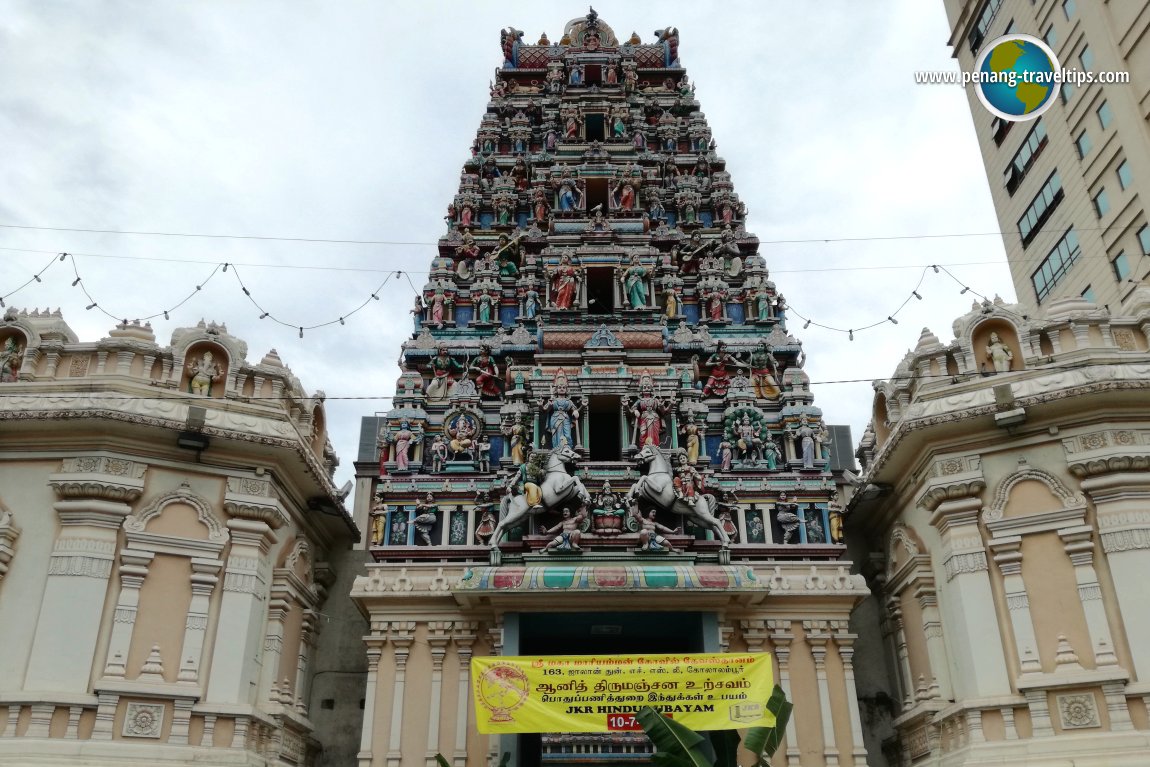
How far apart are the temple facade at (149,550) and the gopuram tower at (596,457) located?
2515 mm

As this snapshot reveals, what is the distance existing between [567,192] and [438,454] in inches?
395

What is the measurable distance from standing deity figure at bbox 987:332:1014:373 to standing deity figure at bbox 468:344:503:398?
12181 mm

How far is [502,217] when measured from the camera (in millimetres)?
29078

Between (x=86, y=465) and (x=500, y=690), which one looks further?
(x=86, y=465)

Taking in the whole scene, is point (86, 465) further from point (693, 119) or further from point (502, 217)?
point (693, 119)

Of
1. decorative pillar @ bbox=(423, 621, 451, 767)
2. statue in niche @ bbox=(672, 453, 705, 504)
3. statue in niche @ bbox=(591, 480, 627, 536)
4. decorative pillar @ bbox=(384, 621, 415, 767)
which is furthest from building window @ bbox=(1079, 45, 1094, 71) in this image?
decorative pillar @ bbox=(384, 621, 415, 767)

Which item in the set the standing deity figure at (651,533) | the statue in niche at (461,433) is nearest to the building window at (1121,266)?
the standing deity figure at (651,533)

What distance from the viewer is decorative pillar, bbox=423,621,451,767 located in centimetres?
1859

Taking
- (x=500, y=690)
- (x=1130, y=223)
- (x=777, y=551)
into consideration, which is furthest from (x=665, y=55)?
(x=500, y=690)

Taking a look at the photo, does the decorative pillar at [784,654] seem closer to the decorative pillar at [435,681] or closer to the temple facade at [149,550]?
the decorative pillar at [435,681]

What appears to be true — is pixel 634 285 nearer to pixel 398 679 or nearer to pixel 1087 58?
pixel 398 679

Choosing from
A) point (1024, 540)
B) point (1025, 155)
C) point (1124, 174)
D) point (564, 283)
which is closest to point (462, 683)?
point (564, 283)

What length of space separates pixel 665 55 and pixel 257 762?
28941 millimetres

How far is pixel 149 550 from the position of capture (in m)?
17.9
